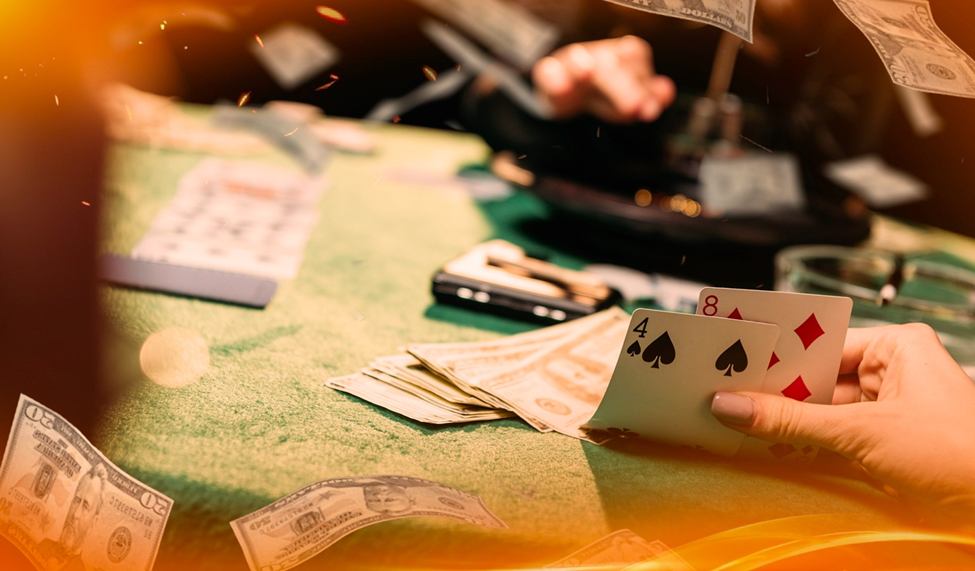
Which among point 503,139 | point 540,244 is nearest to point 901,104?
point 503,139

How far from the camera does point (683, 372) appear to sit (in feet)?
2.29

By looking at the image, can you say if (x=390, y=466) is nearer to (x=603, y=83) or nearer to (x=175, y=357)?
(x=175, y=357)

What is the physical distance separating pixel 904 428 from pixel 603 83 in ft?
3.25

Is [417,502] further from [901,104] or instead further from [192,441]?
[901,104]

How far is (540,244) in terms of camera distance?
56.2 inches

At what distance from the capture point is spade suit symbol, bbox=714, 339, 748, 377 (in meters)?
0.69

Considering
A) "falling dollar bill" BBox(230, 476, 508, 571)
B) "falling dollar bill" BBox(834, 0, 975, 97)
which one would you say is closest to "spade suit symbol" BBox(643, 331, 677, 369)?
"falling dollar bill" BBox(230, 476, 508, 571)

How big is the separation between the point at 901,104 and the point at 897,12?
2408 millimetres

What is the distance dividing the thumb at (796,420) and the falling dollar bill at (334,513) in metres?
0.27

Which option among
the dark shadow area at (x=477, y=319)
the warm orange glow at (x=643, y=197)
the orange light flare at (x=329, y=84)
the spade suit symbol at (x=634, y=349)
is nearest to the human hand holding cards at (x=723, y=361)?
the spade suit symbol at (x=634, y=349)

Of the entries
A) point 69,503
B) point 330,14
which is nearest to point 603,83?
point 69,503

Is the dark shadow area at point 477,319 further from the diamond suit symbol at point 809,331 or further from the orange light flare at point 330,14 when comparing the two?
the orange light flare at point 330,14

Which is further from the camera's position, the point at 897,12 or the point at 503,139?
the point at 503,139

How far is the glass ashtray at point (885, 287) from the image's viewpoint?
1.14m
